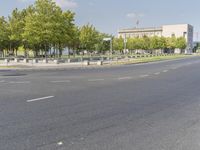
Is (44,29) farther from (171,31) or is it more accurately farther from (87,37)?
(171,31)

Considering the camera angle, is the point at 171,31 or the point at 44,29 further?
the point at 171,31

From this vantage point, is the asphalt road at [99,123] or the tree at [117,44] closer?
the asphalt road at [99,123]

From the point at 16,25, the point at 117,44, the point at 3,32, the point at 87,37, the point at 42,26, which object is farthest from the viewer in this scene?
the point at 117,44

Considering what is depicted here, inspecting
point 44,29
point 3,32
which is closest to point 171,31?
point 3,32

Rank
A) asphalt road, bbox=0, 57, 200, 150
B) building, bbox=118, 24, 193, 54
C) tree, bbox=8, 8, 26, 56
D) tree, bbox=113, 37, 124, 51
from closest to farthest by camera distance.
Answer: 1. asphalt road, bbox=0, 57, 200, 150
2. tree, bbox=8, 8, 26, 56
3. tree, bbox=113, 37, 124, 51
4. building, bbox=118, 24, 193, 54

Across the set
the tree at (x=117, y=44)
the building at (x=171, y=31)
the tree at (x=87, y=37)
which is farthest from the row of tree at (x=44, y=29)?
the building at (x=171, y=31)

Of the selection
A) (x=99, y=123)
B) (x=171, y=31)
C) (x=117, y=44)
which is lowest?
(x=99, y=123)

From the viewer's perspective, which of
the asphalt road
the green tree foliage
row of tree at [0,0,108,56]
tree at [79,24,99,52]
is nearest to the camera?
the asphalt road

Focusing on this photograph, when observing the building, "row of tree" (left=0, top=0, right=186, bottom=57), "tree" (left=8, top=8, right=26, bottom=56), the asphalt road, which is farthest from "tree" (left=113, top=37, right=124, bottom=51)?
the asphalt road

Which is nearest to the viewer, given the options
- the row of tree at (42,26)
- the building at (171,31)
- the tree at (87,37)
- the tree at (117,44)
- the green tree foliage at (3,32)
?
the row of tree at (42,26)

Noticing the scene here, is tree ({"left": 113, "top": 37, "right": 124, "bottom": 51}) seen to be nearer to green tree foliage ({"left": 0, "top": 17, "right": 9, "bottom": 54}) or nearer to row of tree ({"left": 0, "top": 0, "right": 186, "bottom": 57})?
row of tree ({"left": 0, "top": 0, "right": 186, "bottom": 57})

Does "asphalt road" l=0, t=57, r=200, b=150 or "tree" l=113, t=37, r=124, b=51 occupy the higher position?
"tree" l=113, t=37, r=124, b=51

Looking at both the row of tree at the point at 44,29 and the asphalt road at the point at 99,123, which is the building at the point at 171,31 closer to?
the row of tree at the point at 44,29

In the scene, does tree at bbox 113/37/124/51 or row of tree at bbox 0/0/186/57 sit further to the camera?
tree at bbox 113/37/124/51
